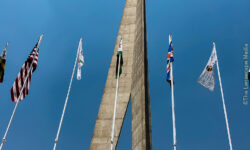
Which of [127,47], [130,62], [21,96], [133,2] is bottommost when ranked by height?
[21,96]

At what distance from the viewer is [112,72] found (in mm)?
19359

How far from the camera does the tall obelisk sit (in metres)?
13.5

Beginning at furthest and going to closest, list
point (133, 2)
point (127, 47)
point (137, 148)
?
point (133, 2) → point (127, 47) → point (137, 148)

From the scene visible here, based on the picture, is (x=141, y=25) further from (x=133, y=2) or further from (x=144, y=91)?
(x=133, y=2)

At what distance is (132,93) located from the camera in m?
16.4

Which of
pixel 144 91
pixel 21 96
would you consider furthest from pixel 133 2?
pixel 21 96

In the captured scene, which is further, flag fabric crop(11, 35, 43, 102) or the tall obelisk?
flag fabric crop(11, 35, 43, 102)

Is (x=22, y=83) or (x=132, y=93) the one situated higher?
(x=132, y=93)

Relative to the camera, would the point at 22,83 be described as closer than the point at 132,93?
Yes

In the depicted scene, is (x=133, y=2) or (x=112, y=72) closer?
(x=112, y=72)

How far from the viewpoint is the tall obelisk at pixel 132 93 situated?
44.2ft

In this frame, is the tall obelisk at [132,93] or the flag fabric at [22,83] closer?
the tall obelisk at [132,93]

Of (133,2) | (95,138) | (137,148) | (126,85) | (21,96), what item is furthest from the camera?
(133,2)

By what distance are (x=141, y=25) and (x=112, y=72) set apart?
422 cm
